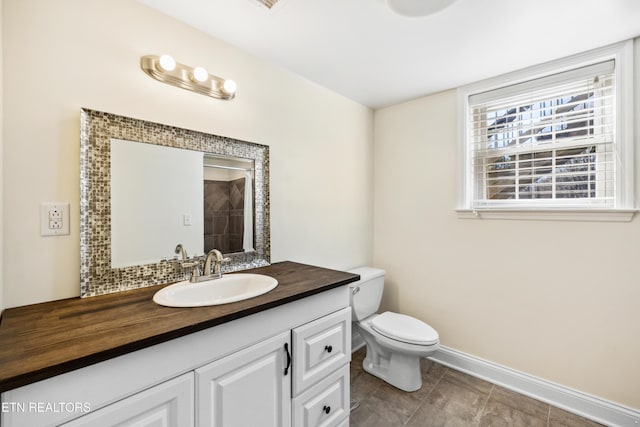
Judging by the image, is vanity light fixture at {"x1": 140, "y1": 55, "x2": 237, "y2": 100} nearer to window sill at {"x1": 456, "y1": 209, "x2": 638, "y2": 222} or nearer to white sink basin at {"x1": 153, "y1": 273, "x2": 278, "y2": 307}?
white sink basin at {"x1": 153, "y1": 273, "x2": 278, "y2": 307}

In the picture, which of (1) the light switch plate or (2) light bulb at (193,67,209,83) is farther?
(2) light bulb at (193,67,209,83)

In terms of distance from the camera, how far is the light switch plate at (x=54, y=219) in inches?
43.4

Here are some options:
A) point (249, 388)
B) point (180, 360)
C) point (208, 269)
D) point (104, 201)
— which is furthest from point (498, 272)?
point (104, 201)

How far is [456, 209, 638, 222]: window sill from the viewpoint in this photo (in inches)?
63.3

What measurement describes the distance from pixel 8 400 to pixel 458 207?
7.92 feet

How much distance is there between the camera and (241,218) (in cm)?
171

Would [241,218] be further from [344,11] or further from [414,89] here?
[414,89]

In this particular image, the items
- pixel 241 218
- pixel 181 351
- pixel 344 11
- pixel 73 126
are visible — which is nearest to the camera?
pixel 181 351

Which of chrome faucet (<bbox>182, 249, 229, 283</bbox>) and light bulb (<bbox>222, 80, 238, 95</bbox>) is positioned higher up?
light bulb (<bbox>222, 80, 238, 95</bbox>)

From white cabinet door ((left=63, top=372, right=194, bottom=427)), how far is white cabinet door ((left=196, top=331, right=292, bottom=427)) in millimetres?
40

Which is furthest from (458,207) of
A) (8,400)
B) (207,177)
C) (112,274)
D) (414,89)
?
(8,400)

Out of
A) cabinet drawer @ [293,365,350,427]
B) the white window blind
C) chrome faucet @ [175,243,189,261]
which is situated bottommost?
cabinet drawer @ [293,365,350,427]

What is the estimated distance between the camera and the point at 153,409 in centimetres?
84

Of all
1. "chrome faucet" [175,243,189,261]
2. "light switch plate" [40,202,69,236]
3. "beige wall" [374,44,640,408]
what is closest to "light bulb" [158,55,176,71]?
"light switch plate" [40,202,69,236]
